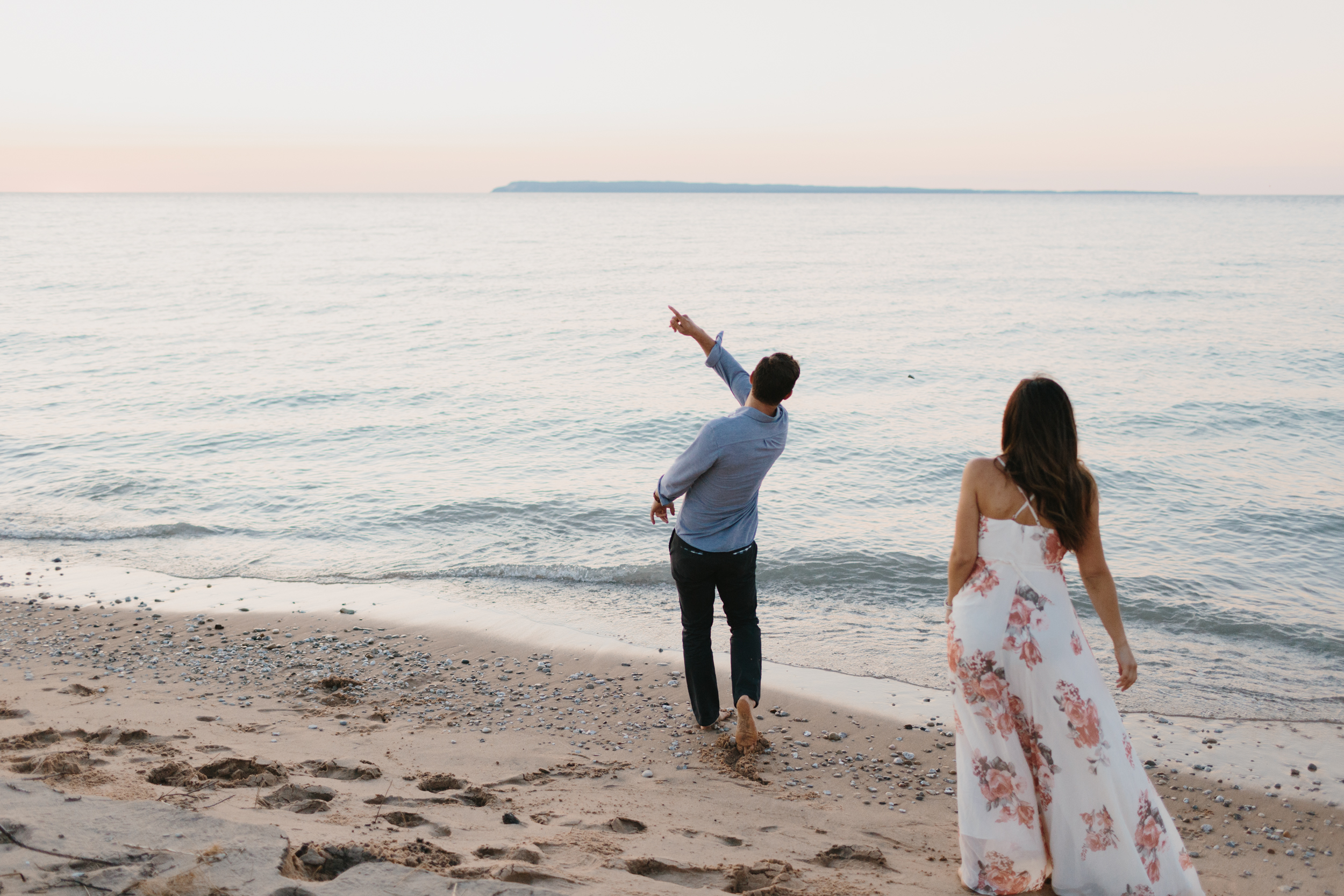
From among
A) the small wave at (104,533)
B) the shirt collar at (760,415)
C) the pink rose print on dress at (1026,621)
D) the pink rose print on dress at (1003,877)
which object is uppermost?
the shirt collar at (760,415)

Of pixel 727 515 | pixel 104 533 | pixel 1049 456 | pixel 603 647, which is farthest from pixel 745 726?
pixel 104 533

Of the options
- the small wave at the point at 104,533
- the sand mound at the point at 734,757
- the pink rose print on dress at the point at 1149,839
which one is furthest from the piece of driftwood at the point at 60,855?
the small wave at the point at 104,533

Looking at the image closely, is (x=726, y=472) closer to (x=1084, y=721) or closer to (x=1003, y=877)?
(x=1084, y=721)

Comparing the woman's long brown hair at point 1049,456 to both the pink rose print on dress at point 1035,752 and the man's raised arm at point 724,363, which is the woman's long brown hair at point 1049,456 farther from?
the man's raised arm at point 724,363

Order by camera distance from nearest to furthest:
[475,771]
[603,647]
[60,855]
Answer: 1. [60,855]
2. [475,771]
3. [603,647]

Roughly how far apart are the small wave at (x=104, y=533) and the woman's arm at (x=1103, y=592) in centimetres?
926

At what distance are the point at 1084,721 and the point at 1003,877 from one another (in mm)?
703

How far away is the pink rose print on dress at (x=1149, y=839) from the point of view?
3.18 m

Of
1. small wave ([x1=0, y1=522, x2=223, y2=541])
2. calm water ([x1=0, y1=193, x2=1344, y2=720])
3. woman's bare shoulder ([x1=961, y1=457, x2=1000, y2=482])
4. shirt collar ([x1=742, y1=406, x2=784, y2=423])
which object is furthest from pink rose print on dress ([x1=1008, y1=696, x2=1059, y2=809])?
small wave ([x1=0, y1=522, x2=223, y2=541])

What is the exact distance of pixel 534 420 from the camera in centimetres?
1512

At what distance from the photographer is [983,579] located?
3.29 metres

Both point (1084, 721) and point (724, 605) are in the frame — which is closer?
point (1084, 721)

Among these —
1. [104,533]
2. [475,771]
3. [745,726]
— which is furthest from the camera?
[104,533]

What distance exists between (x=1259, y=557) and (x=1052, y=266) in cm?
3952
